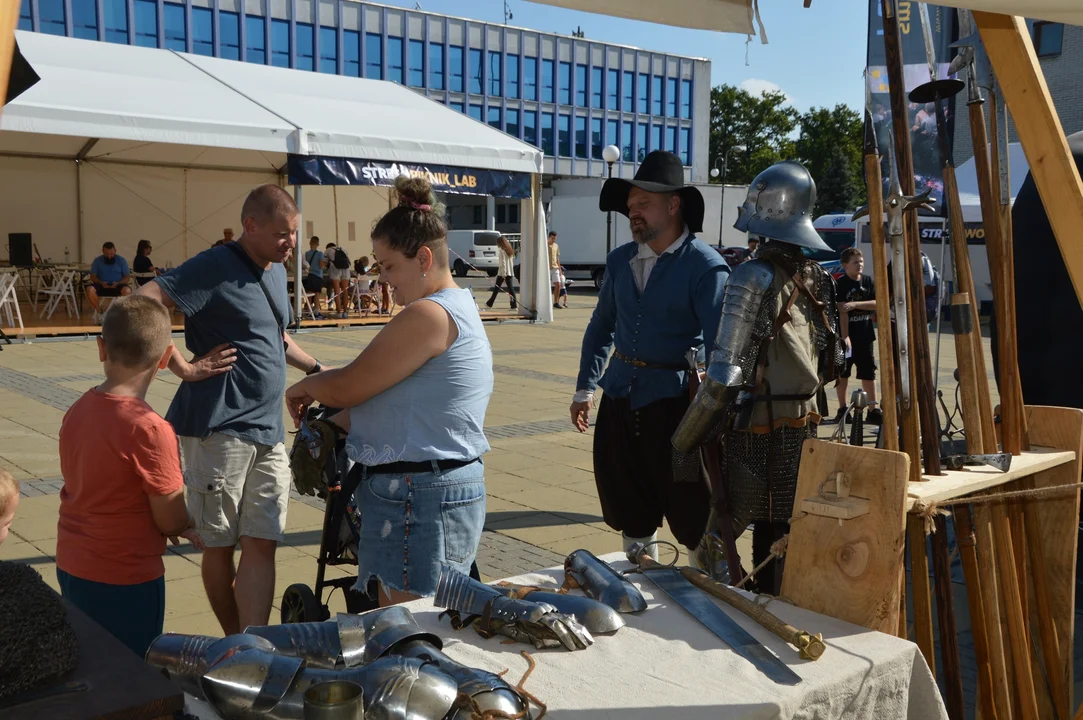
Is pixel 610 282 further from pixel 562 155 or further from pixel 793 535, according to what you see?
pixel 562 155

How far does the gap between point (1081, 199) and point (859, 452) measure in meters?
0.80

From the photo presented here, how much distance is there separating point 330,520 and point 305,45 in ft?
177

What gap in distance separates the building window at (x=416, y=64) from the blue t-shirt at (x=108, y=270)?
42.2m

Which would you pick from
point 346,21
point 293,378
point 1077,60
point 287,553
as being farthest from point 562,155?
point 287,553

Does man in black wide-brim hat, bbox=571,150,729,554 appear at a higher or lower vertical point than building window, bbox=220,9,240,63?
lower

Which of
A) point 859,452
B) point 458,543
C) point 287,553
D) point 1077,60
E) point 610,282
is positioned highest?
point 1077,60

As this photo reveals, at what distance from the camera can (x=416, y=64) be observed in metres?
56.6

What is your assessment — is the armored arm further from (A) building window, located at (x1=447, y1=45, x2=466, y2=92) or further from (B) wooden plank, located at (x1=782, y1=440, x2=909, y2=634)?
(A) building window, located at (x1=447, y1=45, x2=466, y2=92)

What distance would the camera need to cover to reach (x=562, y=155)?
2454 inches

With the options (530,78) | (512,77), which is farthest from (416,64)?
(530,78)

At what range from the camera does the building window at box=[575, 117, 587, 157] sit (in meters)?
62.6

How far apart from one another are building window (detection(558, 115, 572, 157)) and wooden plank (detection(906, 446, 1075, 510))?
61012 mm

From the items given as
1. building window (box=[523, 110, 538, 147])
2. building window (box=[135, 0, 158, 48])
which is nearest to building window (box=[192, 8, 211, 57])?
building window (box=[135, 0, 158, 48])

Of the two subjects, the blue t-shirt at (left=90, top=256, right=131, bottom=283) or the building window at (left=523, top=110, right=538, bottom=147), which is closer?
the blue t-shirt at (left=90, top=256, right=131, bottom=283)
